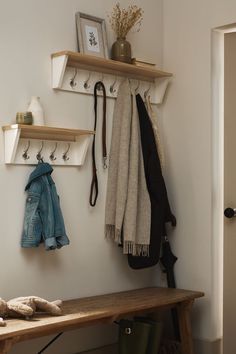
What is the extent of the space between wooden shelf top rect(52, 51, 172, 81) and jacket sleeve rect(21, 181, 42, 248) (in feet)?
2.28

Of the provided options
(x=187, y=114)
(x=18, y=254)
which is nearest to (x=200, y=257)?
(x=187, y=114)

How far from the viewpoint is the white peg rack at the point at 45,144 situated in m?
2.92

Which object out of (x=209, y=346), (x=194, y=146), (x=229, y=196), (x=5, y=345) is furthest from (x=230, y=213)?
(x=5, y=345)

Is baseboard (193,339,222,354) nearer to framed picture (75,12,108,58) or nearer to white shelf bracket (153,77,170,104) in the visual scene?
white shelf bracket (153,77,170,104)

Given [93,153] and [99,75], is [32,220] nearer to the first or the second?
[93,153]

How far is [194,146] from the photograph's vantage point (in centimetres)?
365

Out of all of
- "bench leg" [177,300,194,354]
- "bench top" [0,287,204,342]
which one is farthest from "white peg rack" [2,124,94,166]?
"bench leg" [177,300,194,354]

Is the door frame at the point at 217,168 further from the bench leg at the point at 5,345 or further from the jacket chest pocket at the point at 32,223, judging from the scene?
the bench leg at the point at 5,345

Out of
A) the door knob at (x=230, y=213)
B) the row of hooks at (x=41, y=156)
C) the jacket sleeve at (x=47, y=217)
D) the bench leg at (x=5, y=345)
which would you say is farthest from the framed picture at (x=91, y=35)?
the bench leg at (x=5, y=345)

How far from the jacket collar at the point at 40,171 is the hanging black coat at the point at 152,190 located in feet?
2.27

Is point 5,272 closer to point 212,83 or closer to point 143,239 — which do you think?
point 143,239

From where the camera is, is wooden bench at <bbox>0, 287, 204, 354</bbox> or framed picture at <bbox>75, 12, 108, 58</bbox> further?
framed picture at <bbox>75, 12, 108, 58</bbox>

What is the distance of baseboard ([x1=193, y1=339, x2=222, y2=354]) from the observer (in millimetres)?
3539

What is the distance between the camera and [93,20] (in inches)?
133
